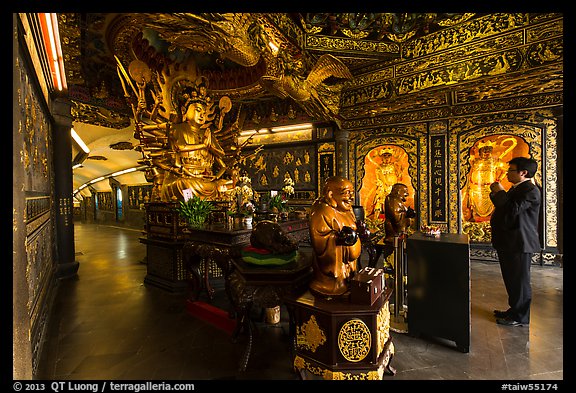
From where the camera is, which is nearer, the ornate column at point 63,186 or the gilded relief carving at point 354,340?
the gilded relief carving at point 354,340

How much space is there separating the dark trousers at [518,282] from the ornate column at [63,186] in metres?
7.62

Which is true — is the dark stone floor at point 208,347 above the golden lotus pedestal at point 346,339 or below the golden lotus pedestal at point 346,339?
below

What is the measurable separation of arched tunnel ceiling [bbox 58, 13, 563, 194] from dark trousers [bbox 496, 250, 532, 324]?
12.5ft

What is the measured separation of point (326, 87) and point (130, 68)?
15.7 ft

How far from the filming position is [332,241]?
6.37 ft

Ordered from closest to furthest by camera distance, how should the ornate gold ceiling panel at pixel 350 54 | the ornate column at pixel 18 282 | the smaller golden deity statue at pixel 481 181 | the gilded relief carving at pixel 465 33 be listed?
the ornate column at pixel 18 282 → the ornate gold ceiling panel at pixel 350 54 → the gilded relief carving at pixel 465 33 → the smaller golden deity statue at pixel 481 181

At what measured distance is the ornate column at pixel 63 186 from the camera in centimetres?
523

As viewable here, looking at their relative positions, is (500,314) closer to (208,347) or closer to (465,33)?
(208,347)

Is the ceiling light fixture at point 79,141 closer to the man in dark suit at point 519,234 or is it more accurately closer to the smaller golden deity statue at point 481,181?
the man in dark suit at point 519,234

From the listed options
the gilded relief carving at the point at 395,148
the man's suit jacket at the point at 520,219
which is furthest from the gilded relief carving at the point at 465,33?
the man's suit jacket at the point at 520,219

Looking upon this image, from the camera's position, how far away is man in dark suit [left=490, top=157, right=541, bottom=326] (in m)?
3.08

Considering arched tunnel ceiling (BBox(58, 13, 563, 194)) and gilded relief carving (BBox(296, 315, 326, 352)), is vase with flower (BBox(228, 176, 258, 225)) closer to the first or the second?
arched tunnel ceiling (BBox(58, 13, 563, 194))

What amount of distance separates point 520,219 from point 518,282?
0.78 m

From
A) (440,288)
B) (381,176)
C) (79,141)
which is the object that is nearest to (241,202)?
(440,288)
